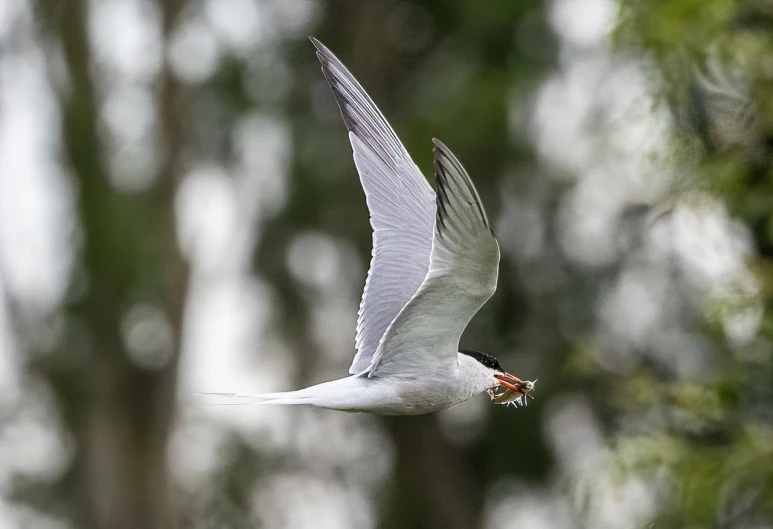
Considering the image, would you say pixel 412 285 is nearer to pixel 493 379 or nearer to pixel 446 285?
pixel 493 379

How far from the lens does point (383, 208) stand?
17.3 feet

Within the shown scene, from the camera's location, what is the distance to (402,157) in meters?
5.30

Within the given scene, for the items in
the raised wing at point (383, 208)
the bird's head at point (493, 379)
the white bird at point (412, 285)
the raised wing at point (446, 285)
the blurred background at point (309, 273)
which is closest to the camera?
the raised wing at point (446, 285)

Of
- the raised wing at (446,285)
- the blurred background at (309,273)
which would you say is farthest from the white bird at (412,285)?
the blurred background at (309,273)

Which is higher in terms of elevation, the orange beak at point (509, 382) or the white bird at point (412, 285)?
the white bird at point (412, 285)

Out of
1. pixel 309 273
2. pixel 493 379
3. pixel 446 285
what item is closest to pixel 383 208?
pixel 493 379

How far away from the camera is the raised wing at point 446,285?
3.99 metres

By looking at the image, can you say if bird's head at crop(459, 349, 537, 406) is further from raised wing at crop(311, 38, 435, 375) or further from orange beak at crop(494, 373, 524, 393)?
raised wing at crop(311, 38, 435, 375)

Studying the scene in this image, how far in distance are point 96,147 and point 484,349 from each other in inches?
172

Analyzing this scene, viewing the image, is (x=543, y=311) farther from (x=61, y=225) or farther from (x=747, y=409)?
(x=747, y=409)

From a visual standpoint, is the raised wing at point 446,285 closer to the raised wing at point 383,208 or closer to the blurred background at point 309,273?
the raised wing at point 383,208

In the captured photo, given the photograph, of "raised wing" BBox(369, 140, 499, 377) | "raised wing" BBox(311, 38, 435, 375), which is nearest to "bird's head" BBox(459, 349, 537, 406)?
"raised wing" BBox(369, 140, 499, 377)

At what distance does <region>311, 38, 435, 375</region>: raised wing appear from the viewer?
5129mm

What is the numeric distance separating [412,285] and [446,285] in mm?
845
